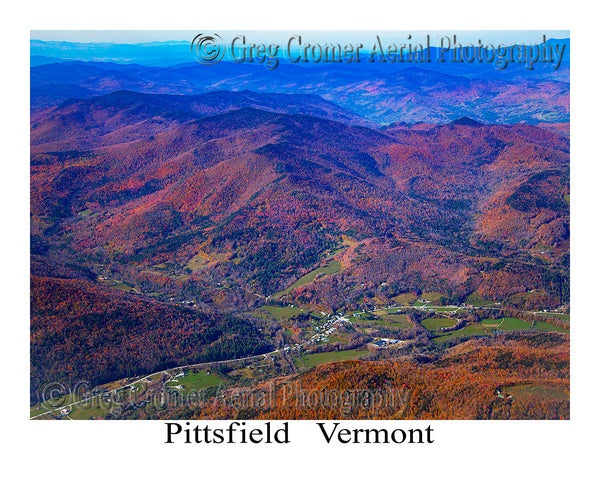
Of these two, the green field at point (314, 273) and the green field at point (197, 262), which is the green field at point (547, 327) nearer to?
the green field at point (314, 273)

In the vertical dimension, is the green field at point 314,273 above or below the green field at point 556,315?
above

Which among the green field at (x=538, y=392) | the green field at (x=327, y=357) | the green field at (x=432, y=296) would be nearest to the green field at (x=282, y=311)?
the green field at (x=327, y=357)

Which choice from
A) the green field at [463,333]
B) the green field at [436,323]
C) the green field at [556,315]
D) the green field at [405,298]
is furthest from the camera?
the green field at [405,298]

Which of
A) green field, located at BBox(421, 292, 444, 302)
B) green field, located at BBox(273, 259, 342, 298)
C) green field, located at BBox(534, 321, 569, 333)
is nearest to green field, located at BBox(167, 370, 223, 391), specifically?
green field, located at BBox(273, 259, 342, 298)

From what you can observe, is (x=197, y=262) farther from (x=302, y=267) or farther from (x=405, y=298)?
(x=405, y=298)

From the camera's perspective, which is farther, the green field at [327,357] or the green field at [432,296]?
the green field at [432,296]

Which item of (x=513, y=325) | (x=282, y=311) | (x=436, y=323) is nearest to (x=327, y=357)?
(x=282, y=311)
